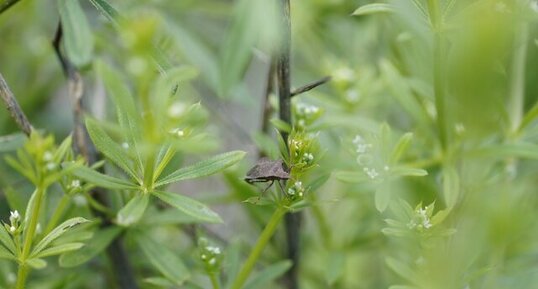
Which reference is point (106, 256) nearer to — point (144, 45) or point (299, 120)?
point (299, 120)

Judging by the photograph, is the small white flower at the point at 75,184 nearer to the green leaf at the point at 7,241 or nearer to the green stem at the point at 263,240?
the green leaf at the point at 7,241

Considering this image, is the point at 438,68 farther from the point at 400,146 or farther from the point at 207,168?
the point at 207,168

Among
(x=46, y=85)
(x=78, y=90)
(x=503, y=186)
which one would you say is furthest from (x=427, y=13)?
(x=46, y=85)

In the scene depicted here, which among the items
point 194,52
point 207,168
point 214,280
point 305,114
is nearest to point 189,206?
point 207,168

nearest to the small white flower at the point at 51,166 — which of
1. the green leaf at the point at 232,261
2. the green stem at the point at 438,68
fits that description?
the green leaf at the point at 232,261

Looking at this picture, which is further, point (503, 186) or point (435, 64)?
point (503, 186)
